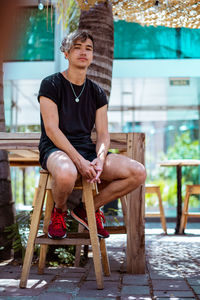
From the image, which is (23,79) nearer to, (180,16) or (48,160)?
(180,16)

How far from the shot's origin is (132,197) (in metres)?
3.06

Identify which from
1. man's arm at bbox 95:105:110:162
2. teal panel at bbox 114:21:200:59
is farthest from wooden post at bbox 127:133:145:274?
teal panel at bbox 114:21:200:59

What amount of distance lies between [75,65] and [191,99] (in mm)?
8449

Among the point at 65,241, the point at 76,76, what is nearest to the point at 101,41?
the point at 76,76

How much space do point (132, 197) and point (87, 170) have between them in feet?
2.23

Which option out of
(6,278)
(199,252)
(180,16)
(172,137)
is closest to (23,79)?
(172,137)

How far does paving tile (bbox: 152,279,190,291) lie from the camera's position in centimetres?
245

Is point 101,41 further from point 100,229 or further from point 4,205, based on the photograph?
point 100,229

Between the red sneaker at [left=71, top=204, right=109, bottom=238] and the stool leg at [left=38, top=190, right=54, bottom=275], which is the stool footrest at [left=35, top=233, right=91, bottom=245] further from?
the stool leg at [left=38, top=190, right=54, bottom=275]

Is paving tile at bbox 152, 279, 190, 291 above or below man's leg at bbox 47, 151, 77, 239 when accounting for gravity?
below

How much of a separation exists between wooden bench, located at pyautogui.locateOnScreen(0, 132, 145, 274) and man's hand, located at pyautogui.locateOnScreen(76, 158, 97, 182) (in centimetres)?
58

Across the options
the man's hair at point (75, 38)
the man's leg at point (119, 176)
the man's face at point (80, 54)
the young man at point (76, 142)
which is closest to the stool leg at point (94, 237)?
the young man at point (76, 142)

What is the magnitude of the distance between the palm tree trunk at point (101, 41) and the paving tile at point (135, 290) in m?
2.16

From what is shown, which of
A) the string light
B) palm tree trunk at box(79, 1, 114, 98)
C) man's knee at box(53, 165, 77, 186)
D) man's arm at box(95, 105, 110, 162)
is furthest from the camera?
the string light
